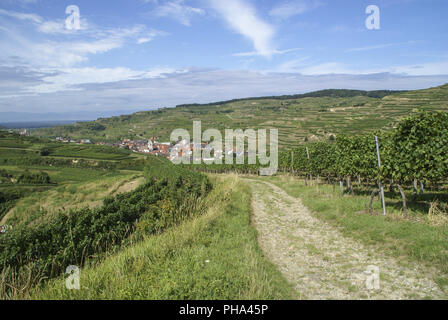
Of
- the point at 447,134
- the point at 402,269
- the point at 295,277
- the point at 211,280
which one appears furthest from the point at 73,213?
the point at 447,134

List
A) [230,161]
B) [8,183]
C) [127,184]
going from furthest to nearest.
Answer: [230,161], [8,183], [127,184]

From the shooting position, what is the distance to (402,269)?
16.0 ft

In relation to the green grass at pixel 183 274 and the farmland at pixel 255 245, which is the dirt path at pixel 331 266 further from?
the green grass at pixel 183 274

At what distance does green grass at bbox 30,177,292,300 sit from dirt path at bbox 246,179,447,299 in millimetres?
580

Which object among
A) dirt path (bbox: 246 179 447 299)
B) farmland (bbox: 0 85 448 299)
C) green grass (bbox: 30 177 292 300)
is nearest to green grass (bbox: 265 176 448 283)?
farmland (bbox: 0 85 448 299)

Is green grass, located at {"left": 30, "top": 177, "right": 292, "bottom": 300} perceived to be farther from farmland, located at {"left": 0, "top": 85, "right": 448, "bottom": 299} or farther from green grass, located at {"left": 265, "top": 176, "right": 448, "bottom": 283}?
green grass, located at {"left": 265, "top": 176, "right": 448, "bottom": 283}

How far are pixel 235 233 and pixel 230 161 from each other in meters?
38.9

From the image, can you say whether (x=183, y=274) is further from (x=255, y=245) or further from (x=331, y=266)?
(x=331, y=266)

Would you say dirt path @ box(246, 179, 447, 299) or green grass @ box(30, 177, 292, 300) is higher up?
green grass @ box(30, 177, 292, 300)

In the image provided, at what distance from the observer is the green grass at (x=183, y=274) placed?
3.82m

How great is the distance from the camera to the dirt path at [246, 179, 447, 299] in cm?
412

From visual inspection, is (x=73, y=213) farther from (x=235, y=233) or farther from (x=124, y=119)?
(x=124, y=119)

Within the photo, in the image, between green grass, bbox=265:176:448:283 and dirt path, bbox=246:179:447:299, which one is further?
green grass, bbox=265:176:448:283

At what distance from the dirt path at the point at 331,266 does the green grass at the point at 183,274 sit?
0.58 meters
